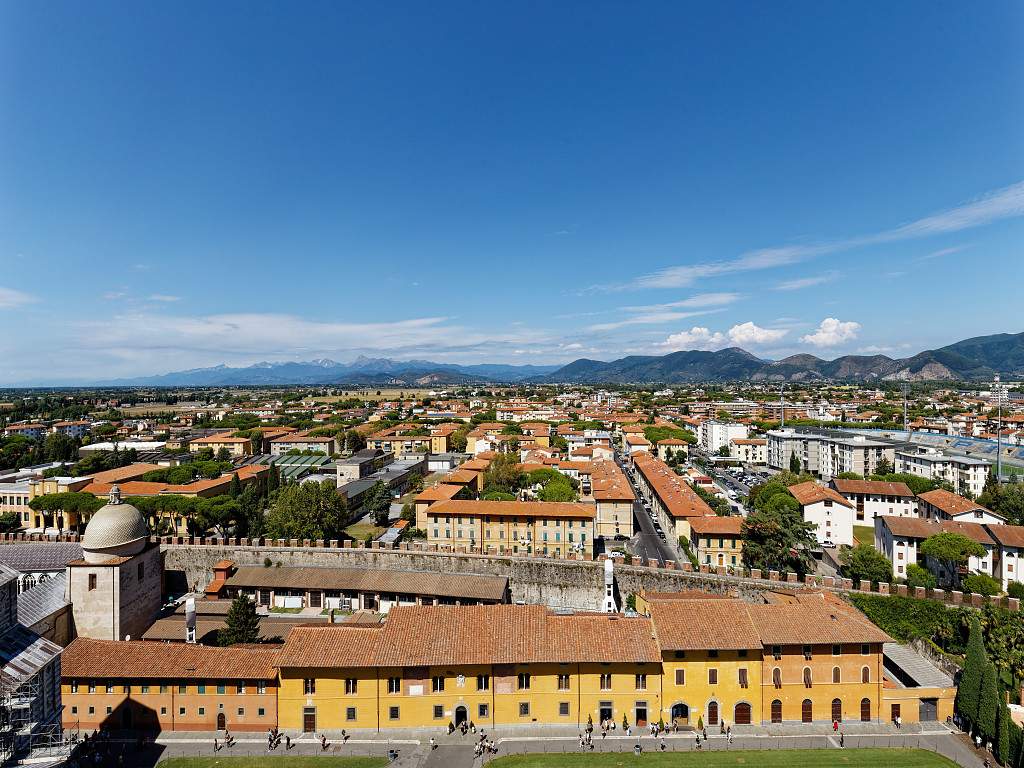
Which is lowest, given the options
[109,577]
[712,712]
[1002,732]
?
[712,712]

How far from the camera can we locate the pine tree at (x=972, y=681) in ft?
79.5

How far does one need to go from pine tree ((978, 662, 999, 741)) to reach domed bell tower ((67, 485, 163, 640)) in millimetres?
41697

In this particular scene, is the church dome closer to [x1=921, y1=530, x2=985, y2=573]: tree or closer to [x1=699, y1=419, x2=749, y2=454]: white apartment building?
[x1=921, y1=530, x2=985, y2=573]: tree

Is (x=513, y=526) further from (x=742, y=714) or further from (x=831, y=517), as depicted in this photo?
(x=831, y=517)

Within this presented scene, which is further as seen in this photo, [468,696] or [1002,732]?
[468,696]

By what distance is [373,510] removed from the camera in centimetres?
5638

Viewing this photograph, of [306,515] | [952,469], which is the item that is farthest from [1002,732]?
[952,469]

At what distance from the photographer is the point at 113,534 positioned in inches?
1206

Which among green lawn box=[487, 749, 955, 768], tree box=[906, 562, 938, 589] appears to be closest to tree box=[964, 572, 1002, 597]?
tree box=[906, 562, 938, 589]

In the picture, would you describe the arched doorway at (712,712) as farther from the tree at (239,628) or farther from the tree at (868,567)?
the tree at (239,628)

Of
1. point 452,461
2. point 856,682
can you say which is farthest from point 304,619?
point 452,461

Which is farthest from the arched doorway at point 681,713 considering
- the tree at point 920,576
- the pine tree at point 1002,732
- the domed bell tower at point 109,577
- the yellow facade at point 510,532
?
the domed bell tower at point 109,577

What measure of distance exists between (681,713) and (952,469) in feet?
213

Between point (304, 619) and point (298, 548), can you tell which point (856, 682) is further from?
point (298, 548)
